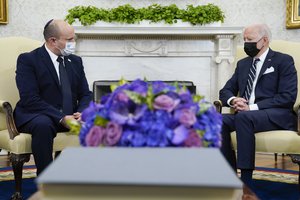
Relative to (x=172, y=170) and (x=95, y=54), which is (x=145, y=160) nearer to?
(x=172, y=170)

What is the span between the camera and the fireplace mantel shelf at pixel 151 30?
5.56m

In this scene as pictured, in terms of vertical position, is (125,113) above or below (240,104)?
above

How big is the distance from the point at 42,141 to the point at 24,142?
5.6 inches

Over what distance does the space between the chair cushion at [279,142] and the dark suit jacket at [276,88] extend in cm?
15

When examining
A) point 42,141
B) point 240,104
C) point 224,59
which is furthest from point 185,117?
point 224,59

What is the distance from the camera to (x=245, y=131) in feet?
10.6

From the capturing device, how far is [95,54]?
5.85m

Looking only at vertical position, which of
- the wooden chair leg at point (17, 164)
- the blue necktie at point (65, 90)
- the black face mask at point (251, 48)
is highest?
the black face mask at point (251, 48)

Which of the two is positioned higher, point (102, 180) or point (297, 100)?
point (102, 180)

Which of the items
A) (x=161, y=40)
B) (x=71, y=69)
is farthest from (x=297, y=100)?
(x=161, y=40)

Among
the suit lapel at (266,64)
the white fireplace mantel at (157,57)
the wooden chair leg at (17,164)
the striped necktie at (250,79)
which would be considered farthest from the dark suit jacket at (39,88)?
the white fireplace mantel at (157,57)

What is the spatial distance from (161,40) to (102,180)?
16.5 feet

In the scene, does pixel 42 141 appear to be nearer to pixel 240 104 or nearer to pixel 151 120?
pixel 240 104

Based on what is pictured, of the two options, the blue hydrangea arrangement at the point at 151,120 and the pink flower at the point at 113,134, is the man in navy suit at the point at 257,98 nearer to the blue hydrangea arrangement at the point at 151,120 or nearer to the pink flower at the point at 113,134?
the blue hydrangea arrangement at the point at 151,120
